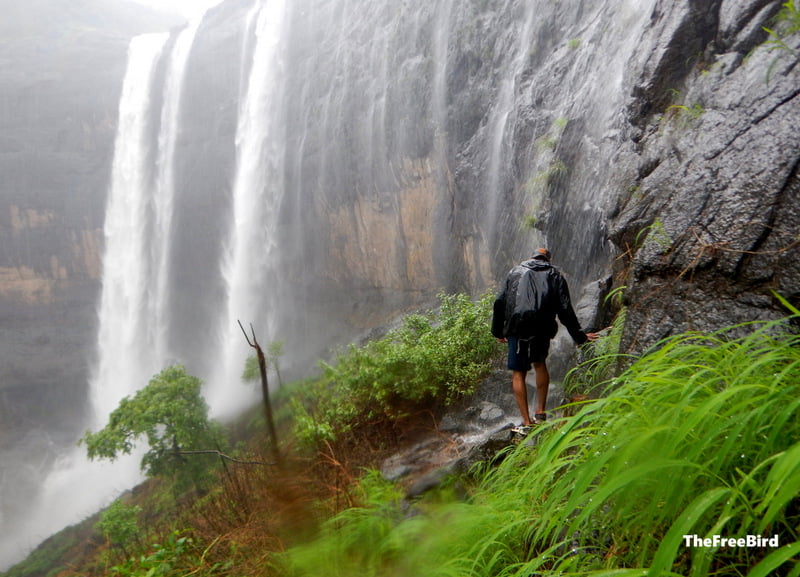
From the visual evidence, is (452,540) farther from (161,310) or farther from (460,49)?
(161,310)

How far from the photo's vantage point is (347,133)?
17.0 m

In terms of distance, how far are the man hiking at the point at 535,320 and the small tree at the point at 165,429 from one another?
29.8 ft

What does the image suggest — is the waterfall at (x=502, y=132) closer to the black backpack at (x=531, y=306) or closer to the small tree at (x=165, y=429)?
the black backpack at (x=531, y=306)

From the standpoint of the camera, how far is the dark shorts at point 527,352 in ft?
12.1

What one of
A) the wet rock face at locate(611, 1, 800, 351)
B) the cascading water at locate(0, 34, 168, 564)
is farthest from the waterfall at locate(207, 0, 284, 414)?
the wet rock face at locate(611, 1, 800, 351)

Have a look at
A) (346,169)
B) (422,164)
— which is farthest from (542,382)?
(346,169)

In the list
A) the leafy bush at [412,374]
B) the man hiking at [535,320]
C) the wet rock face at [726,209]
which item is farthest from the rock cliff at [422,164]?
the leafy bush at [412,374]

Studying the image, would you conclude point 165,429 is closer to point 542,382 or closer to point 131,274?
point 542,382

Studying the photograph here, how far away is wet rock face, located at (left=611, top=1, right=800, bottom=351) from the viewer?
2.25 meters

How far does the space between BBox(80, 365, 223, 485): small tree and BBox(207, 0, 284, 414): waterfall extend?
706 centimetres

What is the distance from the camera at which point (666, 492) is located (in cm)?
124

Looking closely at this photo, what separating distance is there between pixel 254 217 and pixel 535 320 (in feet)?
59.1

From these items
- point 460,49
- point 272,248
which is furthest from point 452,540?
point 272,248

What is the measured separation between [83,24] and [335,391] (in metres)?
39.7
